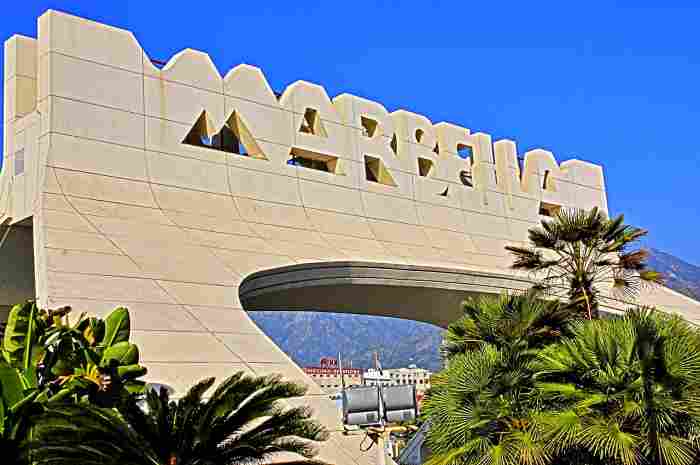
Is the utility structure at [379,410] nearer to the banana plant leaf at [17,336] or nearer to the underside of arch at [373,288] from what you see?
the banana plant leaf at [17,336]

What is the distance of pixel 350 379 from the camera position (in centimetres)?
13162

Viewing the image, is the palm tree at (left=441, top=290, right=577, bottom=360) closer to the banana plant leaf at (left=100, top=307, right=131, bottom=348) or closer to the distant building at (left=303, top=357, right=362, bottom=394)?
the banana plant leaf at (left=100, top=307, right=131, bottom=348)

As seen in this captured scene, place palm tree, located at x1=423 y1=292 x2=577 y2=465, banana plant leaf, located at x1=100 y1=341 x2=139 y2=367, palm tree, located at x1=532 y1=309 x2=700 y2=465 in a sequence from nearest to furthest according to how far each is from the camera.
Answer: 1. palm tree, located at x1=532 y1=309 x2=700 y2=465
2. banana plant leaf, located at x1=100 y1=341 x2=139 y2=367
3. palm tree, located at x1=423 y1=292 x2=577 y2=465

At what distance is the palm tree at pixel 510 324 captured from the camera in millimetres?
19125

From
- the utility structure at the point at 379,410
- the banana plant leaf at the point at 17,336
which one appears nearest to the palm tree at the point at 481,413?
the utility structure at the point at 379,410

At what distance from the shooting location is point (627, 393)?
48.3ft

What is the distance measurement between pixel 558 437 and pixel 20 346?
333 inches

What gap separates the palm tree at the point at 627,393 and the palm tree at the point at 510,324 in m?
3.05

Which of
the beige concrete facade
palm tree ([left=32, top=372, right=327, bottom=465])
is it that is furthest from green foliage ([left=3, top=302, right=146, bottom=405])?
the beige concrete facade

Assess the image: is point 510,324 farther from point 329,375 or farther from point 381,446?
point 329,375

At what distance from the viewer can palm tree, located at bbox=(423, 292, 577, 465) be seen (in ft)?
49.9

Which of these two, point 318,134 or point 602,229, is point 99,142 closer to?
point 318,134

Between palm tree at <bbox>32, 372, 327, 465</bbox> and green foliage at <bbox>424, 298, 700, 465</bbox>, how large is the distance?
3.37 meters

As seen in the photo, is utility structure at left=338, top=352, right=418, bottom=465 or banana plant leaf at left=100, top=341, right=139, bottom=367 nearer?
utility structure at left=338, top=352, right=418, bottom=465
